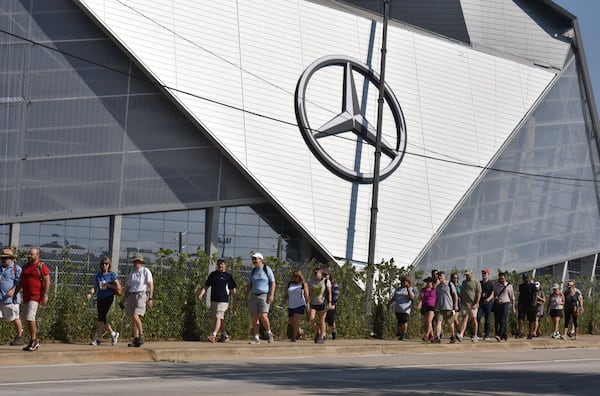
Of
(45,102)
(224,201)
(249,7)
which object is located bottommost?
(224,201)

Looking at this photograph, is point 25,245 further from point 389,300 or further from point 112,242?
point 389,300

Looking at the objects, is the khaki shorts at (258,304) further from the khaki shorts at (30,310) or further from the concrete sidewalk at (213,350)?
the khaki shorts at (30,310)

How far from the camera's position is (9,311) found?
697 inches

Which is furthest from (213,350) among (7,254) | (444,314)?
(444,314)

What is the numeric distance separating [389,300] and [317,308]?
4.08 m

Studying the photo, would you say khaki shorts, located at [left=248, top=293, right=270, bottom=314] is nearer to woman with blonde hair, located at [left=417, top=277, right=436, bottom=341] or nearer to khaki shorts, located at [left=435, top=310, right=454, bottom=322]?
woman with blonde hair, located at [left=417, top=277, right=436, bottom=341]

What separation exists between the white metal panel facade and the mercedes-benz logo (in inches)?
10.5

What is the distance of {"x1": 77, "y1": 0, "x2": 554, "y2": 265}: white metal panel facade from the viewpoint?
3238cm

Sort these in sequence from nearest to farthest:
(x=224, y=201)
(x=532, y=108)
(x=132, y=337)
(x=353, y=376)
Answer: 1. (x=353, y=376)
2. (x=132, y=337)
3. (x=224, y=201)
4. (x=532, y=108)

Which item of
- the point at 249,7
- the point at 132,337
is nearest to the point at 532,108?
the point at 249,7

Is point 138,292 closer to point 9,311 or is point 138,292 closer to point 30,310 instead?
point 30,310

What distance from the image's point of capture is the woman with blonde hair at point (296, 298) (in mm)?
22391

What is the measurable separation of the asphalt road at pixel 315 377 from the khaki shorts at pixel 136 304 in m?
1.89

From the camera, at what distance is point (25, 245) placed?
3105 cm
